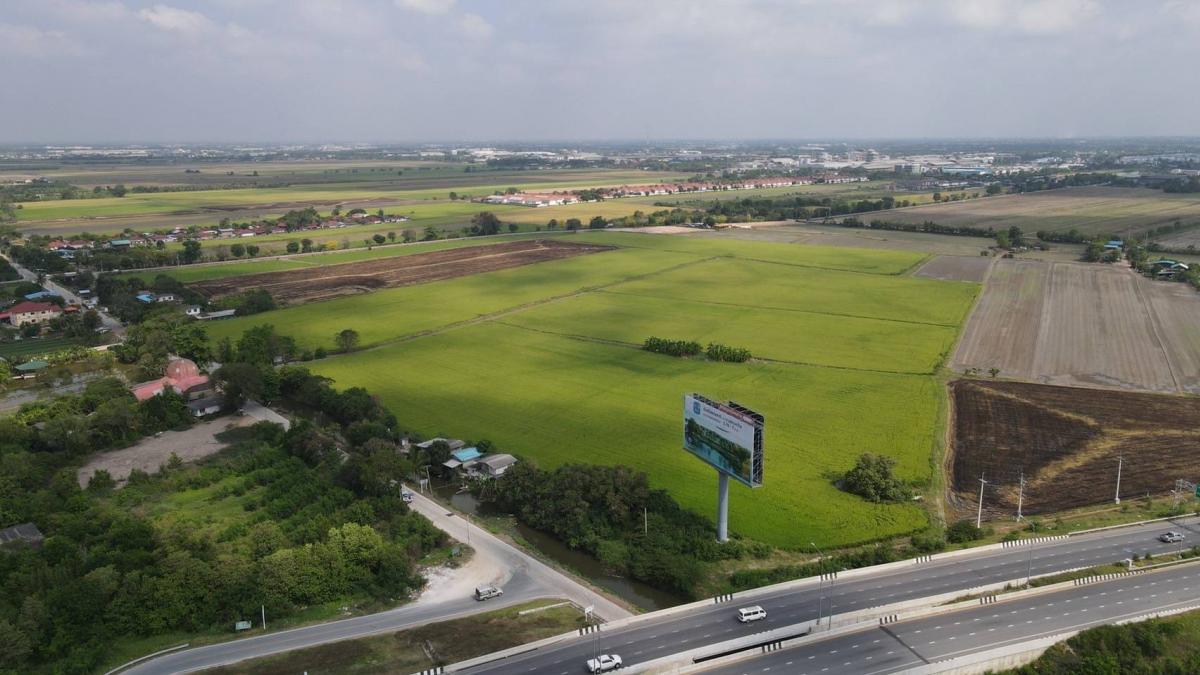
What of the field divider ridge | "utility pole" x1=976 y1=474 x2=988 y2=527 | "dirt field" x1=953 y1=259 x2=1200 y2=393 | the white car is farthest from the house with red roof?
"dirt field" x1=953 y1=259 x2=1200 y2=393

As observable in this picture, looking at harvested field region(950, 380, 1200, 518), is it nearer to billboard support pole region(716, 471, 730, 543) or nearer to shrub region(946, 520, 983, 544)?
shrub region(946, 520, 983, 544)

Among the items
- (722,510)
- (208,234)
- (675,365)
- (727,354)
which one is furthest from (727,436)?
(208,234)

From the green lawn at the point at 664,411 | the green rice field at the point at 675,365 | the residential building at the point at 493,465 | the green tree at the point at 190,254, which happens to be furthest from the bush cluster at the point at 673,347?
the green tree at the point at 190,254

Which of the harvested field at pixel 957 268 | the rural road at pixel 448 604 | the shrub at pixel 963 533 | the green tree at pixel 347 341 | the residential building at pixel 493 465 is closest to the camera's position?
the rural road at pixel 448 604

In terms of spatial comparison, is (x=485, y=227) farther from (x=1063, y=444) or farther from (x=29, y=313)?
(x=1063, y=444)

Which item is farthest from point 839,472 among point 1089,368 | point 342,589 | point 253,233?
point 253,233

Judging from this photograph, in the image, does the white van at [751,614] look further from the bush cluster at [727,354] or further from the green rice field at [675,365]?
the bush cluster at [727,354]

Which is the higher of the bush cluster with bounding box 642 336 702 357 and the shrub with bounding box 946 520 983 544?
the bush cluster with bounding box 642 336 702 357
